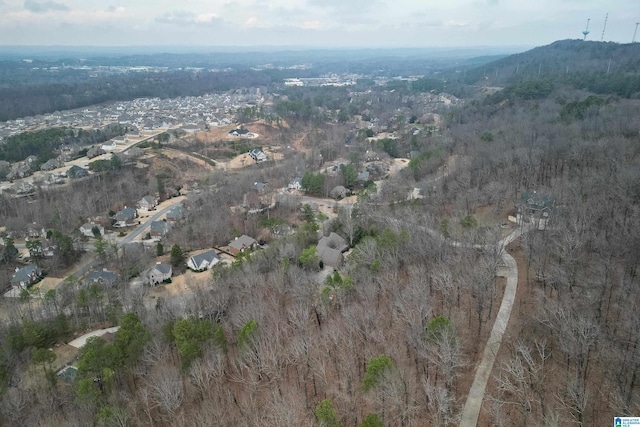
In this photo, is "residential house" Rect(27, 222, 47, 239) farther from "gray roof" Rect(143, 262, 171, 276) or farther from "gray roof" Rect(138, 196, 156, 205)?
"gray roof" Rect(143, 262, 171, 276)

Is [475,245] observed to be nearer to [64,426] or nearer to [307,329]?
[307,329]

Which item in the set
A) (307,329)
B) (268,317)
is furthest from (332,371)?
(268,317)

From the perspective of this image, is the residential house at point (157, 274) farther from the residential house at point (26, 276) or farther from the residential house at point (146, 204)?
the residential house at point (146, 204)

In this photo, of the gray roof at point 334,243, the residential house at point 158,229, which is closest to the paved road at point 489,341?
the gray roof at point 334,243

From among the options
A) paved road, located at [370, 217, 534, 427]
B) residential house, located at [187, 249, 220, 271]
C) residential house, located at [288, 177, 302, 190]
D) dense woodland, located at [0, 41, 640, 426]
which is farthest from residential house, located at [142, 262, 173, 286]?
residential house, located at [288, 177, 302, 190]

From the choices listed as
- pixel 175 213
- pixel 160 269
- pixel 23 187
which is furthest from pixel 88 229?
pixel 23 187

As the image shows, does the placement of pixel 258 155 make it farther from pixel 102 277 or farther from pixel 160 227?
pixel 102 277
